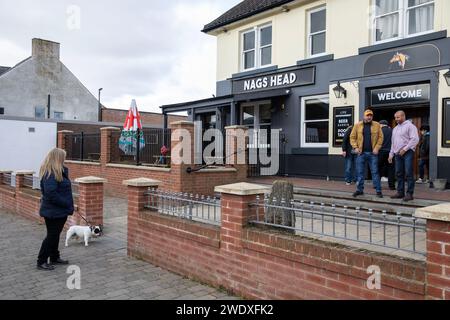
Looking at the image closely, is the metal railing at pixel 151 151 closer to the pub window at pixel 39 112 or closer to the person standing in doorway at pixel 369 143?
the person standing in doorway at pixel 369 143

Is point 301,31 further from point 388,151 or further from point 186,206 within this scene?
point 186,206

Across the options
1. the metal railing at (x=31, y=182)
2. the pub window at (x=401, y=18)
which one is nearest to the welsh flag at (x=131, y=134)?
the metal railing at (x=31, y=182)

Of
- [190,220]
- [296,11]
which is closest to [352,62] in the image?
[296,11]

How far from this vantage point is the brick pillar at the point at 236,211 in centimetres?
467

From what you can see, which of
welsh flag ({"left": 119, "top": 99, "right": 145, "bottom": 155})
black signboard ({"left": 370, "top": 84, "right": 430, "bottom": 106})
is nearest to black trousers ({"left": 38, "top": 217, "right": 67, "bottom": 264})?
welsh flag ({"left": 119, "top": 99, "right": 145, "bottom": 155})

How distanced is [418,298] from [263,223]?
1829mm

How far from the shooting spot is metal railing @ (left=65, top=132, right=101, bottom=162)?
51.0ft

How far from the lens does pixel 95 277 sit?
5.40 m

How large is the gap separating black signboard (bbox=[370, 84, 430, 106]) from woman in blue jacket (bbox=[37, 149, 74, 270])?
327 inches

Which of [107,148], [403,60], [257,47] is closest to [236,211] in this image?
[403,60]

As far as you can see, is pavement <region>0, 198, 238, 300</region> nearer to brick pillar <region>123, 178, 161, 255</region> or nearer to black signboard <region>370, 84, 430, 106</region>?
brick pillar <region>123, 178, 161, 255</region>

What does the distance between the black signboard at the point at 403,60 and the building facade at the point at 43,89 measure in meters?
27.7

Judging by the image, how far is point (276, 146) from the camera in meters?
13.5
